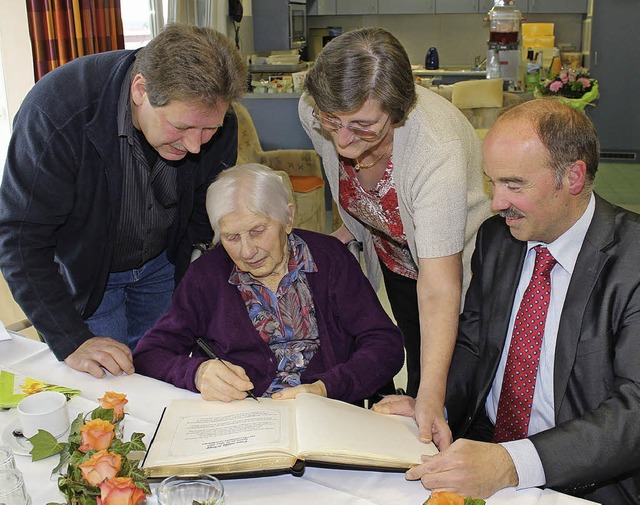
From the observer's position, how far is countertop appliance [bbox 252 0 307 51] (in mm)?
8320

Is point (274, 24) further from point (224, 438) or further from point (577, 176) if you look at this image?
point (224, 438)

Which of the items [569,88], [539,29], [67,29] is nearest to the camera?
[67,29]

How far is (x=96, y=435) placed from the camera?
114 cm

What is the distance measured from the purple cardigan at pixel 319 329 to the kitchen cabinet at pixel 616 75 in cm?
729

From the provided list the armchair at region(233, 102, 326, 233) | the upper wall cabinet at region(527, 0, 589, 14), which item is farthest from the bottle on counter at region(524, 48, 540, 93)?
the armchair at region(233, 102, 326, 233)

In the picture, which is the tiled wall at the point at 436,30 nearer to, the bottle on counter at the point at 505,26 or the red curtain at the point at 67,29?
the bottle on counter at the point at 505,26

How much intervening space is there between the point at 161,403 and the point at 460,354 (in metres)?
0.77

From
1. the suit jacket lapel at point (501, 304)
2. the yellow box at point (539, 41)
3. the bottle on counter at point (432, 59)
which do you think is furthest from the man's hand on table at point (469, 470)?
the yellow box at point (539, 41)

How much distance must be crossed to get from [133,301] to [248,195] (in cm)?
64

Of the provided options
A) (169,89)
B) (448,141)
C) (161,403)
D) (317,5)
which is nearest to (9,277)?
(161,403)

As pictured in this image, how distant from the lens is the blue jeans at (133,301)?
220 cm

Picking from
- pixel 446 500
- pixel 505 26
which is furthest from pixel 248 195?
pixel 505 26

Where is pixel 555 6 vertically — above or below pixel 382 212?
above

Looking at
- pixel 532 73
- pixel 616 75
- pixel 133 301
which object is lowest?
pixel 133 301
